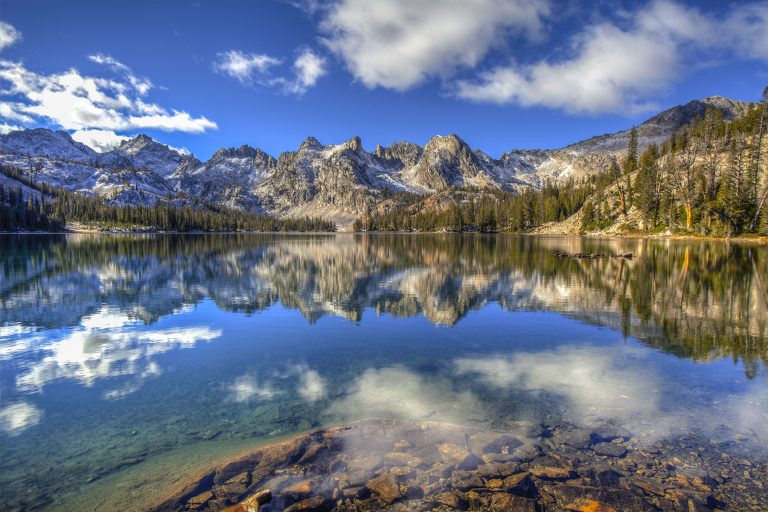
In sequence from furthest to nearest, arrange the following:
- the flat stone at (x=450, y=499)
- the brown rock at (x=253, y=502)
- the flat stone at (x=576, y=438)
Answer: the flat stone at (x=576, y=438) < the flat stone at (x=450, y=499) < the brown rock at (x=253, y=502)

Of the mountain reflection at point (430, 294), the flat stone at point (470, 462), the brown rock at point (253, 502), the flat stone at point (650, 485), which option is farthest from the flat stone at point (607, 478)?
the mountain reflection at point (430, 294)

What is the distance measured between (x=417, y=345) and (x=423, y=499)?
12.6 meters

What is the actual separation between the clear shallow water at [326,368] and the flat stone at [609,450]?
127cm

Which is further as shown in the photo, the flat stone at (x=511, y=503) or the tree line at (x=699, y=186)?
the tree line at (x=699, y=186)

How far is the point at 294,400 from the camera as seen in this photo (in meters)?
15.1

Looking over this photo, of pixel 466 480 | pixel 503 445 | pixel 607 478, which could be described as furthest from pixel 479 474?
pixel 607 478

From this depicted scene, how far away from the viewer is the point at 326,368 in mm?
18531

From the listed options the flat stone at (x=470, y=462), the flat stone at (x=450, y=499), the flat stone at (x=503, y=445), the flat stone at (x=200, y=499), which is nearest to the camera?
the flat stone at (x=450, y=499)

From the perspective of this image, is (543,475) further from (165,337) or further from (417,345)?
(165,337)

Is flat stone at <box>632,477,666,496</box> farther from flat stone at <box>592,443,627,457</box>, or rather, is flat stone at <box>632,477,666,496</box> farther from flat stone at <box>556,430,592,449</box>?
flat stone at <box>556,430,592,449</box>

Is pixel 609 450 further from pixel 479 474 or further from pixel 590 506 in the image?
pixel 479 474

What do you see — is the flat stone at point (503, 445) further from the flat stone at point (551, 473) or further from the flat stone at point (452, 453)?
the flat stone at point (551, 473)

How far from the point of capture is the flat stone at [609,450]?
36.6ft

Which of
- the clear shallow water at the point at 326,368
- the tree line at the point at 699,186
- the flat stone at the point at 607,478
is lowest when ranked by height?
the clear shallow water at the point at 326,368
